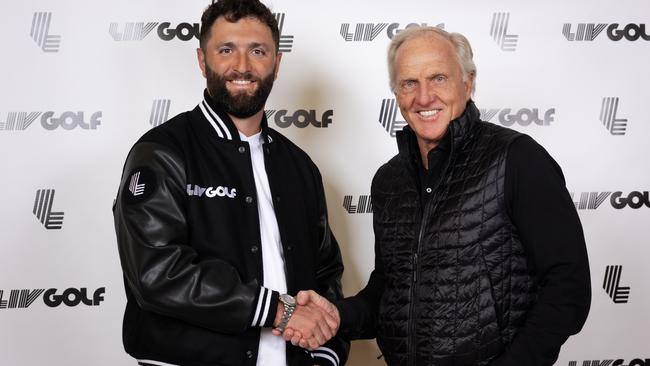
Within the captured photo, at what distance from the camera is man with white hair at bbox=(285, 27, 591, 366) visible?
1.61 meters

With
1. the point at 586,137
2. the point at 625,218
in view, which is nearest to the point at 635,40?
the point at 586,137

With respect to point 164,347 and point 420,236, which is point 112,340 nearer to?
point 164,347

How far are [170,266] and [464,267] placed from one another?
2.34ft

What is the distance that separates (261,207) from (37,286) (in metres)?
1.24

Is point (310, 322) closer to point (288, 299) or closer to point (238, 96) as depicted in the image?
point (288, 299)

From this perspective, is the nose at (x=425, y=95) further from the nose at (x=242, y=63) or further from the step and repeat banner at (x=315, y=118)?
the step and repeat banner at (x=315, y=118)

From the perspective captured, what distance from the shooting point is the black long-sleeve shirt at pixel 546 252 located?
159cm

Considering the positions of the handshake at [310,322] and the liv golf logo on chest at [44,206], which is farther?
the liv golf logo on chest at [44,206]

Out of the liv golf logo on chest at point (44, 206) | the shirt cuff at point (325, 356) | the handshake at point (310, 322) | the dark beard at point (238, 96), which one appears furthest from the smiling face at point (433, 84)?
the liv golf logo on chest at point (44, 206)

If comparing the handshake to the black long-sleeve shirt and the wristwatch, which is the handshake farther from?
the black long-sleeve shirt

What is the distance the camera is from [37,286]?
273cm

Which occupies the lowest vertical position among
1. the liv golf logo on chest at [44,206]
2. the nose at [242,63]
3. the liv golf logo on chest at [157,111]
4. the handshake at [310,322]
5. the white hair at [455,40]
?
the handshake at [310,322]

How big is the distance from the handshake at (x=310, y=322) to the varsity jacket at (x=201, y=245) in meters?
0.07

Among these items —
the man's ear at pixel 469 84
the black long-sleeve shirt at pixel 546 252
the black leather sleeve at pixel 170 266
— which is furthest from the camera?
the man's ear at pixel 469 84
